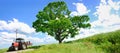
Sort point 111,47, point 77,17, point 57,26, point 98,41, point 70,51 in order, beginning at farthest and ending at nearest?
point 77,17
point 57,26
point 98,41
point 111,47
point 70,51

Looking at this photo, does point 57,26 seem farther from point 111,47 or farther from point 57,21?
point 111,47

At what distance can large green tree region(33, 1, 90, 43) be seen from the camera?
54.8m

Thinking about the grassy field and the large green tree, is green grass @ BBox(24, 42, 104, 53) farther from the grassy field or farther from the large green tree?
the large green tree

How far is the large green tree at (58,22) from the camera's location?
180ft

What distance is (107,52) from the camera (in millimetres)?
Answer: 33844

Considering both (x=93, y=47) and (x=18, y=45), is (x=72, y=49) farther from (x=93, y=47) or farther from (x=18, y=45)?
(x=18, y=45)

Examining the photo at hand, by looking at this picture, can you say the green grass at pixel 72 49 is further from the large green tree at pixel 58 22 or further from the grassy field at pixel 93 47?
the large green tree at pixel 58 22

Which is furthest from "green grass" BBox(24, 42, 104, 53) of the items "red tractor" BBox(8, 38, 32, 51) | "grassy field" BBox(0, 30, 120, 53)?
"red tractor" BBox(8, 38, 32, 51)

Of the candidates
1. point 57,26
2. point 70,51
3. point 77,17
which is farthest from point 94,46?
point 77,17

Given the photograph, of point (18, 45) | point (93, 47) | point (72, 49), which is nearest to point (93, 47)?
point (93, 47)

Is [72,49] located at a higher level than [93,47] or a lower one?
lower

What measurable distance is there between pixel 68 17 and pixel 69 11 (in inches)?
47.9

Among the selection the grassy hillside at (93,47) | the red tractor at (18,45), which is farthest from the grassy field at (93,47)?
the red tractor at (18,45)

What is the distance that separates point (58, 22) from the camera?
178 ft
